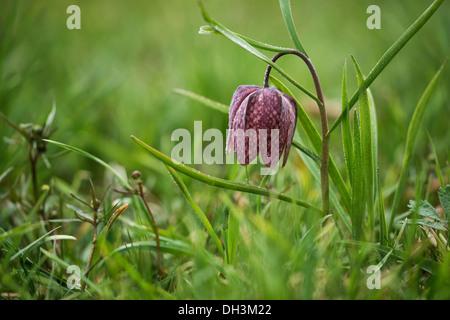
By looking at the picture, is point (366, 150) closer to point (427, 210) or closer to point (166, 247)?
point (427, 210)

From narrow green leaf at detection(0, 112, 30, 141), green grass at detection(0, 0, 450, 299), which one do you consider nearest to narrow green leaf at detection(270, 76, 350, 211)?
green grass at detection(0, 0, 450, 299)

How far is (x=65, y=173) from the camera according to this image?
5.57 ft

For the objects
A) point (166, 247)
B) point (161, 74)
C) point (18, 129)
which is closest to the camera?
point (166, 247)

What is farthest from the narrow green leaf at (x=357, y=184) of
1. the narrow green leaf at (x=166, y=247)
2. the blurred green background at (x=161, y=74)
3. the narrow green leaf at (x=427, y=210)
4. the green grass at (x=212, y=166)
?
the blurred green background at (x=161, y=74)

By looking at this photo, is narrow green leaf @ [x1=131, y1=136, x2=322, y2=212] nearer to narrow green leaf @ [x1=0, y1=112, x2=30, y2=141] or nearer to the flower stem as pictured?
the flower stem

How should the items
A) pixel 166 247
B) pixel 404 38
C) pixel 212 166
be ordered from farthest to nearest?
pixel 212 166, pixel 166 247, pixel 404 38

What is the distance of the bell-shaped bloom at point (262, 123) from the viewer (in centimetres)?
91

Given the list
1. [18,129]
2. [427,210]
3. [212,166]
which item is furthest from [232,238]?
[212,166]

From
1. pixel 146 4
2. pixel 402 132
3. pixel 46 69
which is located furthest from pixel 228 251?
pixel 146 4

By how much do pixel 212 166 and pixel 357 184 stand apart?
0.84 meters

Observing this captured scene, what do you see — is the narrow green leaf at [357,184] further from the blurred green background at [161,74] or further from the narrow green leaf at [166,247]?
the blurred green background at [161,74]

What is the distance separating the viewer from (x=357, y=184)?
0.89m

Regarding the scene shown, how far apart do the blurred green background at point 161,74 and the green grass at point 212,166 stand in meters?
0.01

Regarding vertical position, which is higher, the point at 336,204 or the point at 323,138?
the point at 323,138
